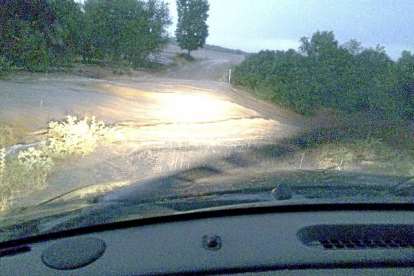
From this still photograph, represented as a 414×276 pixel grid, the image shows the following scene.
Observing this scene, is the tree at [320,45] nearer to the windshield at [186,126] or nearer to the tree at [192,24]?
the windshield at [186,126]

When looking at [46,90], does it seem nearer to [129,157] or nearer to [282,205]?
[129,157]

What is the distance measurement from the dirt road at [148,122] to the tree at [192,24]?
33.8m

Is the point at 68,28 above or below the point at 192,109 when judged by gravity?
above

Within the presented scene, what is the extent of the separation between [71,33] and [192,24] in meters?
36.8

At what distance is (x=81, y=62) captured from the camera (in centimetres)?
3362

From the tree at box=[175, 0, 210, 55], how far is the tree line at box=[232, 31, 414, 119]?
→ 32.3 meters

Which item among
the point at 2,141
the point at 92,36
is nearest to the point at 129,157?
the point at 2,141

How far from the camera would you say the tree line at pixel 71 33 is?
2378 centimetres

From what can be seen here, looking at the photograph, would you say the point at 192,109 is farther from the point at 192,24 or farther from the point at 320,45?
the point at 192,24

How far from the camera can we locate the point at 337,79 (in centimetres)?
2439

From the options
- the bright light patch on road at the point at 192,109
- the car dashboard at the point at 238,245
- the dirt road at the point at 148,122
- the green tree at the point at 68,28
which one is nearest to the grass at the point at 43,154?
the dirt road at the point at 148,122

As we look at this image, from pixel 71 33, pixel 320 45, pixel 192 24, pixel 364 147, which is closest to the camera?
pixel 364 147

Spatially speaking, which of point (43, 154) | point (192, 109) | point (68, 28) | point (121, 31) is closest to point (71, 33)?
point (68, 28)

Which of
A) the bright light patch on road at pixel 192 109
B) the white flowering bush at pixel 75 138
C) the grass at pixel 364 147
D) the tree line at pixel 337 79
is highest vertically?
the tree line at pixel 337 79
